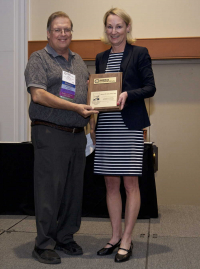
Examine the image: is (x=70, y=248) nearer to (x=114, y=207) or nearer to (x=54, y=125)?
(x=114, y=207)

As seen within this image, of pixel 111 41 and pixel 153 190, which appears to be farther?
pixel 153 190

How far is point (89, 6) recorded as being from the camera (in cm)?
539

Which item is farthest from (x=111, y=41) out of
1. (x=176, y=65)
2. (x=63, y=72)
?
(x=176, y=65)

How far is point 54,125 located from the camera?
232 centimetres

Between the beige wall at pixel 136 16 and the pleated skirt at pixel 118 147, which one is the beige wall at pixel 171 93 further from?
the pleated skirt at pixel 118 147

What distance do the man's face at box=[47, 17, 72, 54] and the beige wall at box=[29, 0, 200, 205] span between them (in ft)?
10.3

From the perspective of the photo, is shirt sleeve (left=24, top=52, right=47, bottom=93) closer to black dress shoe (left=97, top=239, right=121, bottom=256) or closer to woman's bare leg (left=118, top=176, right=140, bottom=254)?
woman's bare leg (left=118, top=176, right=140, bottom=254)

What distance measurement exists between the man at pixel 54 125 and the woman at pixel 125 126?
0.20 m

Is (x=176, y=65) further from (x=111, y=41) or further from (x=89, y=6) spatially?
(x=111, y=41)

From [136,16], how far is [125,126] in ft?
11.4

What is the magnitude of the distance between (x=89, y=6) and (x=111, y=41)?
3.36 metres

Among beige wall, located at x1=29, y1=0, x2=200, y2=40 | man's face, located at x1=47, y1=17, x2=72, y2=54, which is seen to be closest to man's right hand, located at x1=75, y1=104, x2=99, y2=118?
man's face, located at x1=47, y1=17, x2=72, y2=54

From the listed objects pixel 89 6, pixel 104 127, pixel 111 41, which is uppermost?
pixel 89 6

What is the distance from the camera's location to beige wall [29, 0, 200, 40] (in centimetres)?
517
